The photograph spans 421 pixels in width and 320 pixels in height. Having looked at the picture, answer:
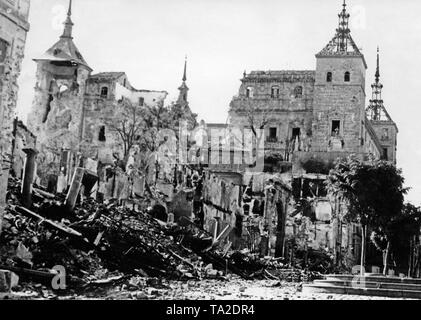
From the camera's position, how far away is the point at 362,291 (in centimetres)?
1252

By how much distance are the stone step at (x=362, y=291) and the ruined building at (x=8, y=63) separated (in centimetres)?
612

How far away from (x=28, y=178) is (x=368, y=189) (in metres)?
9.13

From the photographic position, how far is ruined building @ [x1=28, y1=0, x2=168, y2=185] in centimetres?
1717

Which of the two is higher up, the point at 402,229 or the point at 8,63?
the point at 8,63

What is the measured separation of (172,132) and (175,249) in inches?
681

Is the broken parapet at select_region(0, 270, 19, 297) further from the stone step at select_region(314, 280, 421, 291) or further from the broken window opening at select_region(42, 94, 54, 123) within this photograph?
the broken window opening at select_region(42, 94, 54, 123)

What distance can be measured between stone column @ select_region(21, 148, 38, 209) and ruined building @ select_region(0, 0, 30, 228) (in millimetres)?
1518

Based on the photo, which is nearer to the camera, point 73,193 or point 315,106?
point 73,193

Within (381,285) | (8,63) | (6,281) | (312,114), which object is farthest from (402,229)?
(312,114)

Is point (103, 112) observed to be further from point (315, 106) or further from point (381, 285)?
point (381, 285)

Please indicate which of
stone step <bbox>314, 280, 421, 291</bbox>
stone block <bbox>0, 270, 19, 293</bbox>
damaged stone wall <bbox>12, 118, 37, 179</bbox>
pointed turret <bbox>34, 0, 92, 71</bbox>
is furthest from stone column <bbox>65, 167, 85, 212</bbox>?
pointed turret <bbox>34, 0, 92, 71</bbox>

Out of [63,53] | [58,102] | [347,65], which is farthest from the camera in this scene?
[347,65]

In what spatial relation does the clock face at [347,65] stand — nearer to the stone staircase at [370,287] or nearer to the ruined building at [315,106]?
the ruined building at [315,106]
